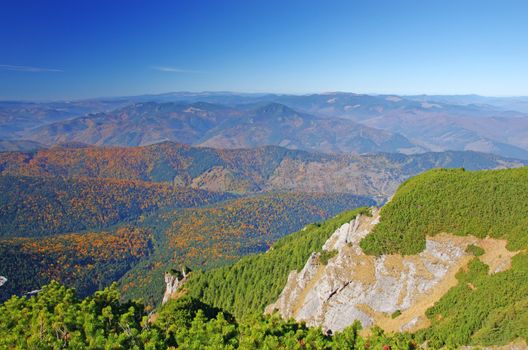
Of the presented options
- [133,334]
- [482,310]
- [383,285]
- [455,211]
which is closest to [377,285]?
[383,285]

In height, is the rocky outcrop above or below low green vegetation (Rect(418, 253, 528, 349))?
below

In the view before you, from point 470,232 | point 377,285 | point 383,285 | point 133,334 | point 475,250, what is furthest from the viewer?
point 377,285

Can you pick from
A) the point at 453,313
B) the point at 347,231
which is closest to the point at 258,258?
the point at 347,231

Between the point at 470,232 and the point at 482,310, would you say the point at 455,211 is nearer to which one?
the point at 470,232

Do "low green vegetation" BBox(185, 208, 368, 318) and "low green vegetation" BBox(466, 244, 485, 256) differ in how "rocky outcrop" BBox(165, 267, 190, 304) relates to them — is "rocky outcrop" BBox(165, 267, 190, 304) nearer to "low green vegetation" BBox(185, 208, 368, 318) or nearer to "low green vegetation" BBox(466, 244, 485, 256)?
"low green vegetation" BBox(185, 208, 368, 318)

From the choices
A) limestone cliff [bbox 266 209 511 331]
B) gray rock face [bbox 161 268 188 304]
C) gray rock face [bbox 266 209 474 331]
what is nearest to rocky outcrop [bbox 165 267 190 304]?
gray rock face [bbox 161 268 188 304]

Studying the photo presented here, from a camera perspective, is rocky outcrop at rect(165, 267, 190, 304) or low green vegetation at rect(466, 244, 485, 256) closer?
low green vegetation at rect(466, 244, 485, 256)

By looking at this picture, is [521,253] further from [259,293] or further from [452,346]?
[259,293]
